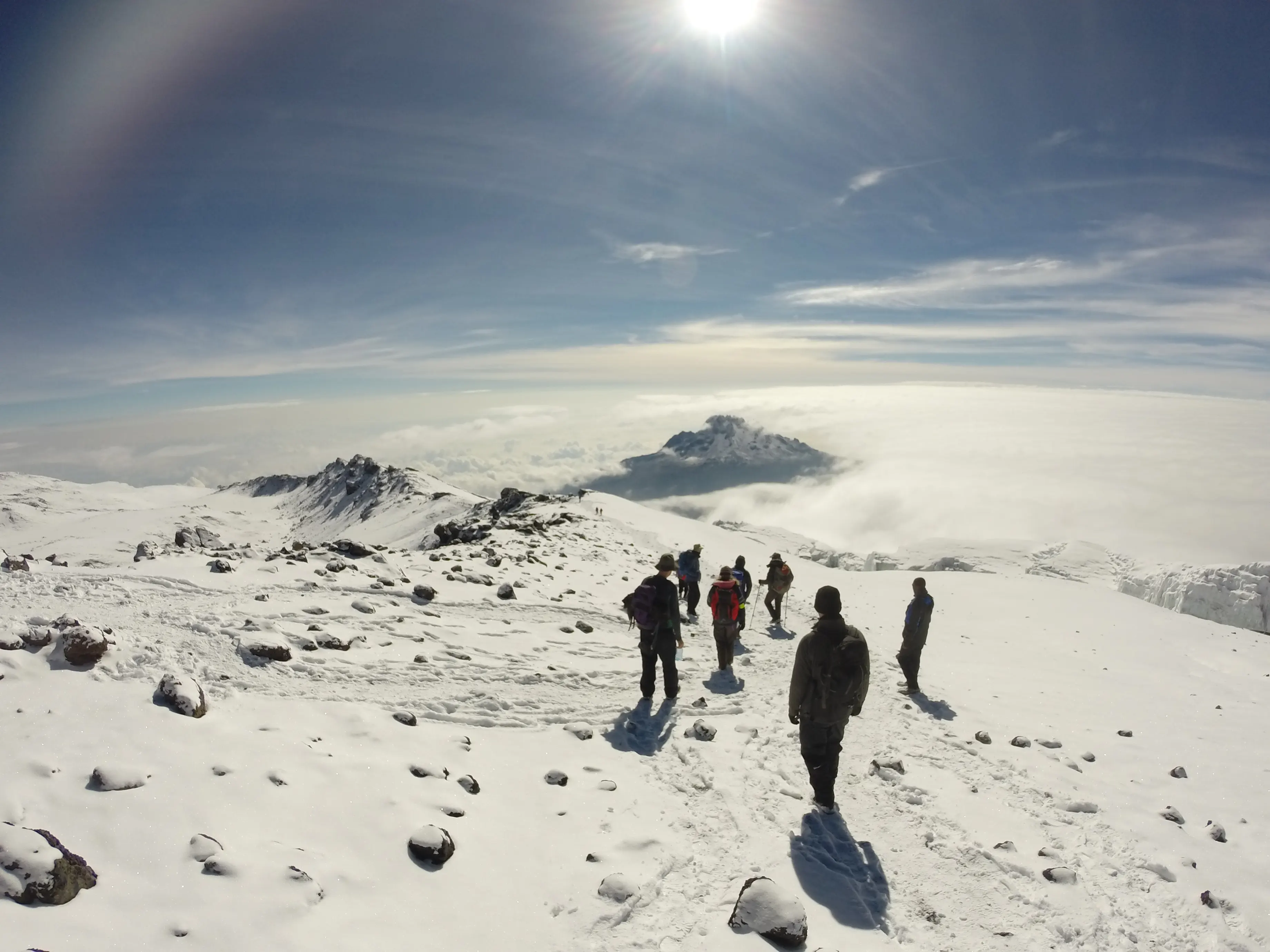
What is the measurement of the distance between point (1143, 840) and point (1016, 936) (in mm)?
3338

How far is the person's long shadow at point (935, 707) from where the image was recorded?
40.0 feet

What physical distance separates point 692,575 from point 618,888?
42.8 feet

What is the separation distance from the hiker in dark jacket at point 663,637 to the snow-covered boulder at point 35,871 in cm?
820

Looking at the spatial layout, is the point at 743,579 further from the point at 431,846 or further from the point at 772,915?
the point at 431,846

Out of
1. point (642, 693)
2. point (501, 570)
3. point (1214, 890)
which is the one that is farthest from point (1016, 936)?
point (501, 570)

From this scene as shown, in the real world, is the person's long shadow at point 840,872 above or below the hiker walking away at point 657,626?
below

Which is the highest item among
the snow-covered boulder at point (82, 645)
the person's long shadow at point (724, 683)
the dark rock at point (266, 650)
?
the snow-covered boulder at point (82, 645)

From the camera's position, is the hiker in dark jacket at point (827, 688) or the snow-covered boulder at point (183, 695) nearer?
the snow-covered boulder at point (183, 695)

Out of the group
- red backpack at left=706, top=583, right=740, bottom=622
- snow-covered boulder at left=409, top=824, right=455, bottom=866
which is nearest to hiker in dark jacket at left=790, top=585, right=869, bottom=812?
snow-covered boulder at left=409, top=824, right=455, bottom=866

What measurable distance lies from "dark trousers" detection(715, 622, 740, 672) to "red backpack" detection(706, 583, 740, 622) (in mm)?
106

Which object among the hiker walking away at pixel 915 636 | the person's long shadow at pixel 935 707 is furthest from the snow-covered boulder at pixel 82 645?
the hiker walking away at pixel 915 636

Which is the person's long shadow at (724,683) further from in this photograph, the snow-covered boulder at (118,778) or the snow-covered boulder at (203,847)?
the snow-covered boulder at (118,778)

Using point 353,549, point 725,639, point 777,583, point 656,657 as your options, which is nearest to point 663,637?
point 656,657

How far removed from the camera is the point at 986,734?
11086mm
